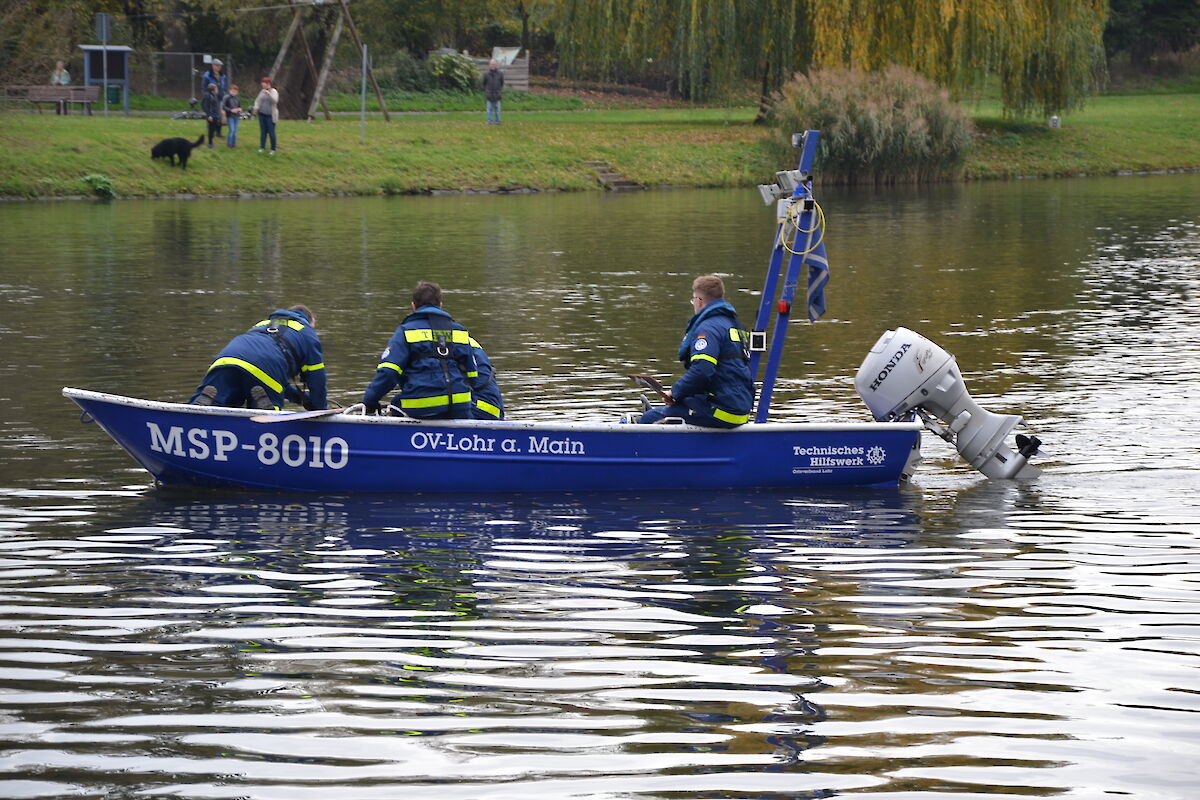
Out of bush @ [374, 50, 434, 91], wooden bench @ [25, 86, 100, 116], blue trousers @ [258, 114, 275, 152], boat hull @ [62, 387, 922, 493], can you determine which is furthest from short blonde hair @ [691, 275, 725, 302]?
bush @ [374, 50, 434, 91]

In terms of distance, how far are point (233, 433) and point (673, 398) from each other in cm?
311

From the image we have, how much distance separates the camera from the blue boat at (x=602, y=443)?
37.8ft

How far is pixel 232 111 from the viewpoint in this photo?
4072 centimetres

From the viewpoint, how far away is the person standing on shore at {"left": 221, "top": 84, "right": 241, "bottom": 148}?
133 feet

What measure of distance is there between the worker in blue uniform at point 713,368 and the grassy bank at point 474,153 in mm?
29216

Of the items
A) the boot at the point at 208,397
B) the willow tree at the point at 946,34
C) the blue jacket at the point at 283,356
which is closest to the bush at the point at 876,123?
the willow tree at the point at 946,34

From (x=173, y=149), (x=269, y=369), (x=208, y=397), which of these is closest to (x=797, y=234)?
(x=269, y=369)

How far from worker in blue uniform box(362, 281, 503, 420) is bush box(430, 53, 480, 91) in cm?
5145

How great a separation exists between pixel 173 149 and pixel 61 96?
6402 millimetres

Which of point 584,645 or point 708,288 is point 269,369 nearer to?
point 708,288

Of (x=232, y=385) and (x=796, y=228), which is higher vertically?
(x=796, y=228)

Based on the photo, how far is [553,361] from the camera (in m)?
17.8

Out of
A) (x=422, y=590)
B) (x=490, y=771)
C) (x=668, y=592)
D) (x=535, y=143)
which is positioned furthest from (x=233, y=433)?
(x=535, y=143)

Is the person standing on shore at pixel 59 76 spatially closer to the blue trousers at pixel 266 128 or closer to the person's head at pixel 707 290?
the blue trousers at pixel 266 128
